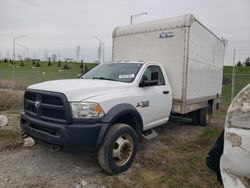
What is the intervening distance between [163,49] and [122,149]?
3.05m

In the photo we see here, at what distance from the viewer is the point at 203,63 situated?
24.3ft

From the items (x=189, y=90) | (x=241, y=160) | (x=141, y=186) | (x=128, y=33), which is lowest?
(x=141, y=186)

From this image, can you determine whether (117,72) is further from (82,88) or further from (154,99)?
(82,88)

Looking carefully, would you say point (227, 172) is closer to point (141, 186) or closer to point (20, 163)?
point (141, 186)

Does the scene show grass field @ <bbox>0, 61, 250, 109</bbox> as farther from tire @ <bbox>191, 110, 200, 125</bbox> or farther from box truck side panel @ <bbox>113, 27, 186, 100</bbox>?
tire @ <bbox>191, 110, 200, 125</bbox>

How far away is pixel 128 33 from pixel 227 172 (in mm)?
5274

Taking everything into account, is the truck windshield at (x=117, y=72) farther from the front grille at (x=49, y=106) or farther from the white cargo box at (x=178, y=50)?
the front grille at (x=49, y=106)

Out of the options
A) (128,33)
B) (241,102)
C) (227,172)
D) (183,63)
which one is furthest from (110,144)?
(128,33)

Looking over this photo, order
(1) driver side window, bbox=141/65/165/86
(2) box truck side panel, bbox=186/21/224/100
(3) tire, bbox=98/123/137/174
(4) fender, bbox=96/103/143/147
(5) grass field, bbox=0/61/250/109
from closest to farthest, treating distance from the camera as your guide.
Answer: (4) fender, bbox=96/103/143/147, (3) tire, bbox=98/123/137/174, (1) driver side window, bbox=141/65/165/86, (2) box truck side panel, bbox=186/21/224/100, (5) grass field, bbox=0/61/250/109

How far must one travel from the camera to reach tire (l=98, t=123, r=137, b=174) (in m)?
4.11

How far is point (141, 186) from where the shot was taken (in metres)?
3.96

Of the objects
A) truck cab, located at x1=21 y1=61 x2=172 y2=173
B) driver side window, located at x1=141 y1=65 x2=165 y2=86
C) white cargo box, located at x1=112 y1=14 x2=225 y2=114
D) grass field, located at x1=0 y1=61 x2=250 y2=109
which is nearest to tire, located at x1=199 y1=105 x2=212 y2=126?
white cargo box, located at x1=112 y1=14 x2=225 y2=114

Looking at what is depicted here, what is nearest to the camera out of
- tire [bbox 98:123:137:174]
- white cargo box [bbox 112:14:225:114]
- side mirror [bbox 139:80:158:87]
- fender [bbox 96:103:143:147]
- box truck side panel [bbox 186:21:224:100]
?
fender [bbox 96:103:143:147]

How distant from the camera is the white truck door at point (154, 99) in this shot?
5.13 metres
